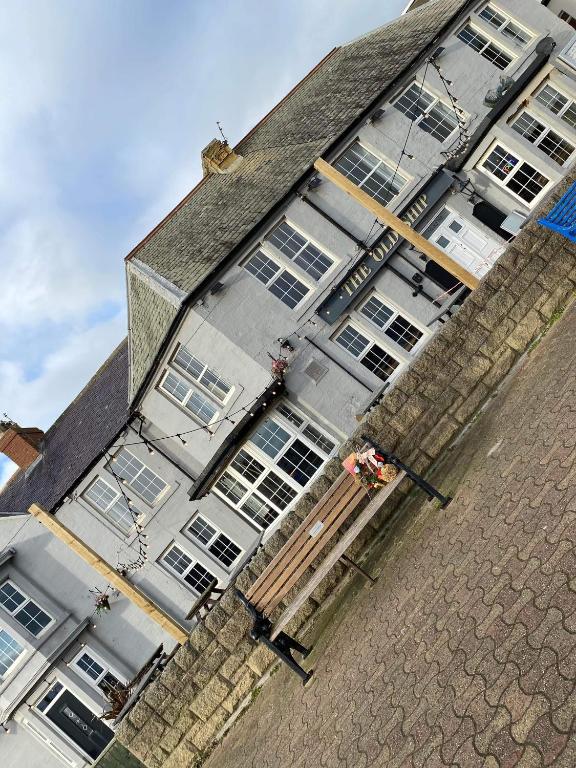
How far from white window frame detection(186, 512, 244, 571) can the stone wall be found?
29.1 ft

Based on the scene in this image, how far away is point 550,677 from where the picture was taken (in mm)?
6316

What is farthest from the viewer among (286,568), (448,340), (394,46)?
(394,46)

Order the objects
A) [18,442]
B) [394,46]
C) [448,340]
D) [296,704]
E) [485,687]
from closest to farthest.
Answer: [485,687]
[296,704]
[448,340]
[394,46]
[18,442]

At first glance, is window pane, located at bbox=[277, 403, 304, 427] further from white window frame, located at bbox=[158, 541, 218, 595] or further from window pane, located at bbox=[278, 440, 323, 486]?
white window frame, located at bbox=[158, 541, 218, 595]

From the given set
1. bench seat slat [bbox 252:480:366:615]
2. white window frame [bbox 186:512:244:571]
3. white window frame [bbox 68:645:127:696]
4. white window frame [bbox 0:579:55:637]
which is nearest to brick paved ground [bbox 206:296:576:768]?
bench seat slat [bbox 252:480:366:615]

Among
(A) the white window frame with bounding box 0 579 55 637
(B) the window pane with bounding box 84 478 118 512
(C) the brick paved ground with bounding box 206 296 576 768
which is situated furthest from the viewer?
(A) the white window frame with bounding box 0 579 55 637

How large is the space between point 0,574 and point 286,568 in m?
17.2

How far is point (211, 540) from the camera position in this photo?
74.4ft

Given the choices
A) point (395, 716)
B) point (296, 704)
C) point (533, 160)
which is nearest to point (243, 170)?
point (533, 160)

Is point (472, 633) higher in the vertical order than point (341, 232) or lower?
lower

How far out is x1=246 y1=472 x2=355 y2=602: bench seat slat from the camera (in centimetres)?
1208

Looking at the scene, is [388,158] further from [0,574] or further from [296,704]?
[0,574]

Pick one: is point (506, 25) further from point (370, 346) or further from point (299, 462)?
Answer: point (299, 462)

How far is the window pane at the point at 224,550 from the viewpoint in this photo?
22484 mm
